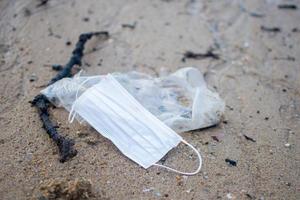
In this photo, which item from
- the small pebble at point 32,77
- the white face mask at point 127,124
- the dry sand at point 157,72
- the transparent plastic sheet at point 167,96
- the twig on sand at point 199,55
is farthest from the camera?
the twig on sand at point 199,55

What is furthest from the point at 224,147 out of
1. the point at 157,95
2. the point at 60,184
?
the point at 60,184

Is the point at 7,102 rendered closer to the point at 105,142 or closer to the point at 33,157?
the point at 33,157

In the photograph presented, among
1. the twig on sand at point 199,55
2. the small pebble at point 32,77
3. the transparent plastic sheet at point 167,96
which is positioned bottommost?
the twig on sand at point 199,55

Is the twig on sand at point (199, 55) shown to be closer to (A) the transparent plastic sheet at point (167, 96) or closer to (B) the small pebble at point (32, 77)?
(A) the transparent plastic sheet at point (167, 96)

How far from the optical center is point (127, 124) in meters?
2.40

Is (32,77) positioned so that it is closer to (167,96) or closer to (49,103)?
(49,103)

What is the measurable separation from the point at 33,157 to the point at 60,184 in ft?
1.19

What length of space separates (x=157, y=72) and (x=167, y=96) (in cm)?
46

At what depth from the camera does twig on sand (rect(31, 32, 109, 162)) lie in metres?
2.27

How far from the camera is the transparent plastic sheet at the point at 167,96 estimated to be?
2.55 meters

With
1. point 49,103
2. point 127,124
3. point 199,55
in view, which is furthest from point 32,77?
point 199,55

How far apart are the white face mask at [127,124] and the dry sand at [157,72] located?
7 cm

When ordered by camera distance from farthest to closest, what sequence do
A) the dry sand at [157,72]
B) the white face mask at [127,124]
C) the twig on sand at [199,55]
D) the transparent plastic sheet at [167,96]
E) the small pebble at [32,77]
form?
the twig on sand at [199,55] < the small pebble at [32,77] < the transparent plastic sheet at [167,96] < the white face mask at [127,124] < the dry sand at [157,72]

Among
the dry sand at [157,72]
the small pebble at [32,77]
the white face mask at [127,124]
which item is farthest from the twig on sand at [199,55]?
the small pebble at [32,77]
